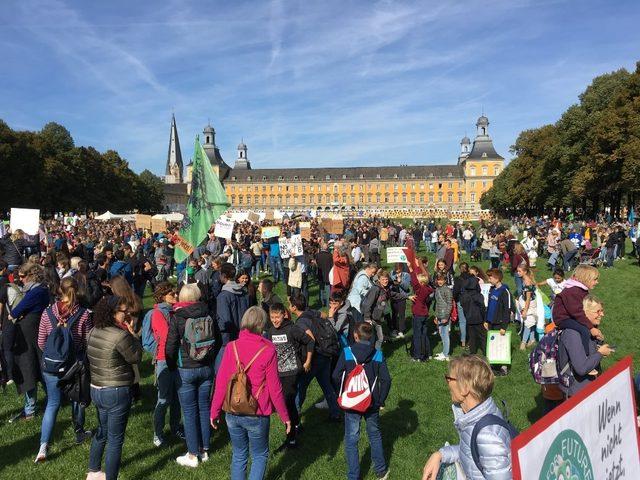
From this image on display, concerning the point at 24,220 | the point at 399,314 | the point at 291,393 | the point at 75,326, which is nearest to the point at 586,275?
the point at 291,393

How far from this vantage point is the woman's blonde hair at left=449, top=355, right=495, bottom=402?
2.45 m

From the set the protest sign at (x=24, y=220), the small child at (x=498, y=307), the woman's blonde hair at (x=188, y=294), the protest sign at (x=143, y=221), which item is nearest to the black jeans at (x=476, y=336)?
the small child at (x=498, y=307)

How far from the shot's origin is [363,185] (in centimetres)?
13125

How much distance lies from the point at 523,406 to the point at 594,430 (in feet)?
14.3

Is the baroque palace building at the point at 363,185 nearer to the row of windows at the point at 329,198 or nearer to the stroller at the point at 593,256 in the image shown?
the row of windows at the point at 329,198

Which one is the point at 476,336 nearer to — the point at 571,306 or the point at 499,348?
the point at 499,348

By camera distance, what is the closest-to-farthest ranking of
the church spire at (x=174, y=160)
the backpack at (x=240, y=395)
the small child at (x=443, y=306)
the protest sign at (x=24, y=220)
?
1. the backpack at (x=240, y=395)
2. the small child at (x=443, y=306)
3. the protest sign at (x=24, y=220)
4. the church spire at (x=174, y=160)

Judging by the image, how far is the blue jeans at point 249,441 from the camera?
12.0ft

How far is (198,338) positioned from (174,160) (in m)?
161

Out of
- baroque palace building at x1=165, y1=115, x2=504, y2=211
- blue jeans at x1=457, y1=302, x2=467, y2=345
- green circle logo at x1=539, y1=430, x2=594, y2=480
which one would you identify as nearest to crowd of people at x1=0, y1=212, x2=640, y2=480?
green circle logo at x1=539, y1=430, x2=594, y2=480

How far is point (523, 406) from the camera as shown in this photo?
236 inches

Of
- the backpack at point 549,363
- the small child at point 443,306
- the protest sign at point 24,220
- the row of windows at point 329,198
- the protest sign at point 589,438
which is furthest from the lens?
the row of windows at point 329,198

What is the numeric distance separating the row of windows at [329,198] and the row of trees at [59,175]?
60.1 m

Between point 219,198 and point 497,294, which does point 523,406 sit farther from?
point 219,198
